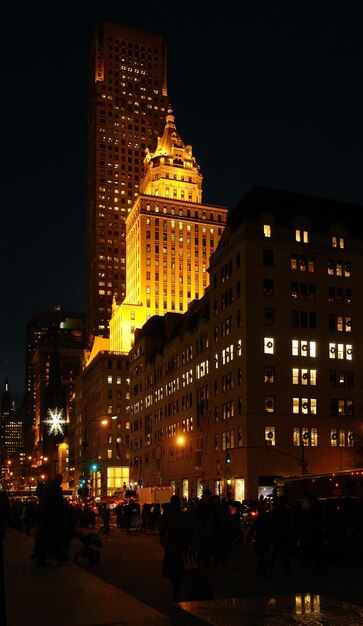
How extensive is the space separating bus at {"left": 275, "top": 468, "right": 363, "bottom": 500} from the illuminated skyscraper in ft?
393

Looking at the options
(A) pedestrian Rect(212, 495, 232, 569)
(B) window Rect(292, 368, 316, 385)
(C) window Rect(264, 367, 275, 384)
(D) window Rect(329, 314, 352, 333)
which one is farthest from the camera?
(D) window Rect(329, 314, 352, 333)

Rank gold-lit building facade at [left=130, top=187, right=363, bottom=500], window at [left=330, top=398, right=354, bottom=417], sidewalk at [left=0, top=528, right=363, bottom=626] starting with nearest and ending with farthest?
sidewalk at [left=0, top=528, right=363, bottom=626] < gold-lit building facade at [left=130, top=187, right=363, bottom=500] < window at [left=330, top=398, right=354, bottom=417]

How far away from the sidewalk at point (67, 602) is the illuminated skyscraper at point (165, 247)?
145763 mm

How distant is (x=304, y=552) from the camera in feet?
69.3

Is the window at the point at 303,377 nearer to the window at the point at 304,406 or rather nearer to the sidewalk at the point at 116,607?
the window at the point at 304,406

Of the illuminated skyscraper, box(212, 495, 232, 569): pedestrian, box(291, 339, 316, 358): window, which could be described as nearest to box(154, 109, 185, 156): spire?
the illuminated skyscraper

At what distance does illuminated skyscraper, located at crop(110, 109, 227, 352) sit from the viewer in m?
164

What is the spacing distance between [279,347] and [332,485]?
125 feet

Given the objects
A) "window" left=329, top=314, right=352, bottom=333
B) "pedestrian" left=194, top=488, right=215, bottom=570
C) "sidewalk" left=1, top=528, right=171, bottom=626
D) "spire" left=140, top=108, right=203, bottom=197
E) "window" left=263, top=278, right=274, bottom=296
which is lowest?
"sidewalk" left=1, top=528, right=171, bottom=626

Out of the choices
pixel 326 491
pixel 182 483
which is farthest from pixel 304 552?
A: pixel 182 483

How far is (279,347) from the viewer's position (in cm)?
7850

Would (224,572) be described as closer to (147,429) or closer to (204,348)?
(204,348)

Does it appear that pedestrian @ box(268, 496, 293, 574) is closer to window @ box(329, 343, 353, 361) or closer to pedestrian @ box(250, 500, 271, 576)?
pedestrian @ box(250, 500, 271, 576)

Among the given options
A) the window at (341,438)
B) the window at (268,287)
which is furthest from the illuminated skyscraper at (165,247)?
the window at (341,438)
